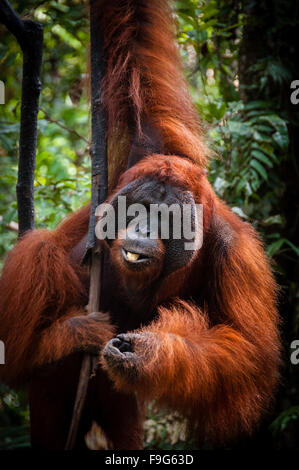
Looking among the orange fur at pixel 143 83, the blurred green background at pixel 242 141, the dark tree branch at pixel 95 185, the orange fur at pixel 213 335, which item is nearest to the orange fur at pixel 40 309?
the dark tree branch at pixel 95 185

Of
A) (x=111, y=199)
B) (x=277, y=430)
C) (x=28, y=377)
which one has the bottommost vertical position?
(x=277, y=430)

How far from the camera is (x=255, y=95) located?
12.9 feet

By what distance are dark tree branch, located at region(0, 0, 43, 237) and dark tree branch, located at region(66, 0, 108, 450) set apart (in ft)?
0.91

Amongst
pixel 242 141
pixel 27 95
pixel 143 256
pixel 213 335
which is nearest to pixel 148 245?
pixel 143 256

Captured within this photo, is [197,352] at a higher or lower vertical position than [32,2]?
lower

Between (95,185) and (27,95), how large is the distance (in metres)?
0.59

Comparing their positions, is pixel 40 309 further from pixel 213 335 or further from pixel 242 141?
pixel 242 141

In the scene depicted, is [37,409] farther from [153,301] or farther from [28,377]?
[153,301]

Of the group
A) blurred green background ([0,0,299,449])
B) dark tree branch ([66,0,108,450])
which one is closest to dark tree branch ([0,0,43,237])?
dark tree branch ([66,0,108,450])

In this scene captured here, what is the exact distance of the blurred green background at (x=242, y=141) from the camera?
3428mm

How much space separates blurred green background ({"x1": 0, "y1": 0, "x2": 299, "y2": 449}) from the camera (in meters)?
3.43

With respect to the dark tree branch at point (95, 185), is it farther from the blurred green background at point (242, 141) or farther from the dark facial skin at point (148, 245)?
the blurred green background at point (242, 141)
